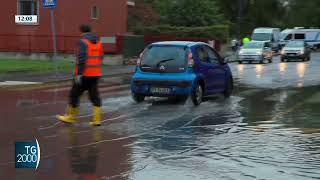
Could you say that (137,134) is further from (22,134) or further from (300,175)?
(300,175)

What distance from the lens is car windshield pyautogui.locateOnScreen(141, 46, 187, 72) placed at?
15.1 m

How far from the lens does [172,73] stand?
1507cm

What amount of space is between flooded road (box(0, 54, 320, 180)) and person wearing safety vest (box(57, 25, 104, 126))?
0.33m

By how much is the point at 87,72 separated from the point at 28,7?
24556 millimetres

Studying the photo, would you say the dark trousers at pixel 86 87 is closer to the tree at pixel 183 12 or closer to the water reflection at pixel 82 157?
the water reflection at pixel 82 157

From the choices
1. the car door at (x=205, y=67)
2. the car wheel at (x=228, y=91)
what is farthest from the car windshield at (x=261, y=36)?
the car door at (x=205, y=67)

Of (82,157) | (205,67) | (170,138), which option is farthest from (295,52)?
(82,157)

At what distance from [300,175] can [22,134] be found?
4.82m

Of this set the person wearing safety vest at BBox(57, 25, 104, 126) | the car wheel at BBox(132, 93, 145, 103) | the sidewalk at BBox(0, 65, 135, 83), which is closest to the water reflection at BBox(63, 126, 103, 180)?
the person wearing safety vest at BBox(57, 25, 104, 126)

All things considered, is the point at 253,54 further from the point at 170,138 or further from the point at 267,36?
the point at 170,138

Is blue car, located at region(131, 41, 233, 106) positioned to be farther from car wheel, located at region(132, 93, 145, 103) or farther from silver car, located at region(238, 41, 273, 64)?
silver car, located at region(238, 41, 273, 64)

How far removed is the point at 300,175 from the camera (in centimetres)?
762

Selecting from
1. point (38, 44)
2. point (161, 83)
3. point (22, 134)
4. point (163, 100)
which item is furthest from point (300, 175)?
point (38, 44)

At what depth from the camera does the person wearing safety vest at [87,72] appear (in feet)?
37.6
